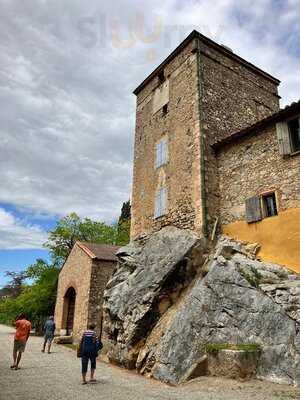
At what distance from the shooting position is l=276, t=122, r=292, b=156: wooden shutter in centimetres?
1047

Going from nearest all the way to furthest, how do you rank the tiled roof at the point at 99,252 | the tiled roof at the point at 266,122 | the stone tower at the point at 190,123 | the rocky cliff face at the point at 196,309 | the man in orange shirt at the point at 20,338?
the rocky cliff face at the point at 196,309
the man in orange shirt at the point at 20,338
the tiled roof at the point at 266,122
the stone tower at the point at 190,123
the tiled roof at the point at 99,252

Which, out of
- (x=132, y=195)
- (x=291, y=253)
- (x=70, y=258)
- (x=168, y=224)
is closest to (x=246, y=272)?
(x=291, y=253)

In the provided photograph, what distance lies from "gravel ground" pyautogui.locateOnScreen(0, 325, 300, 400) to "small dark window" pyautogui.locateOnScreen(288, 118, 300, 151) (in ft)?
23.0

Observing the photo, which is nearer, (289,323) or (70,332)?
(289,323)

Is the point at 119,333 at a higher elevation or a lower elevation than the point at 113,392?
higher

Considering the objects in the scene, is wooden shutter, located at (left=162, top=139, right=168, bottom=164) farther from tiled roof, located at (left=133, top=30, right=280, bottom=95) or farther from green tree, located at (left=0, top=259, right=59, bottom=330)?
green tree, located at (left=0, top=259, right=59, bottom=330)

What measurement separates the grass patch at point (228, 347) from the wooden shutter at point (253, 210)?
4.33 meters

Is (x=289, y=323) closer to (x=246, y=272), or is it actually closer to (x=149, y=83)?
(x=246, y=272)

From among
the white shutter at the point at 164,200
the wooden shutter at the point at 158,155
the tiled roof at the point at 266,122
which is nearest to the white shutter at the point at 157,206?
the white shutter at the point at 164,200

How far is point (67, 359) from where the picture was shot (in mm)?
11992

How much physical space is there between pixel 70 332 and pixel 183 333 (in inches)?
502

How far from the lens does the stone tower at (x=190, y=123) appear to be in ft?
42.4

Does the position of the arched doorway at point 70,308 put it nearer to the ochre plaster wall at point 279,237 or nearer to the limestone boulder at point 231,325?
the limestone boulder at point 231,325

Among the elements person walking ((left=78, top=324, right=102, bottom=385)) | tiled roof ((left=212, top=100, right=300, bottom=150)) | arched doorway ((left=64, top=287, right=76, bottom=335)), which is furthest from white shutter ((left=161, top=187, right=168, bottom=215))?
arched doorway ((left=64, top=287, right=76, bottom=335))
